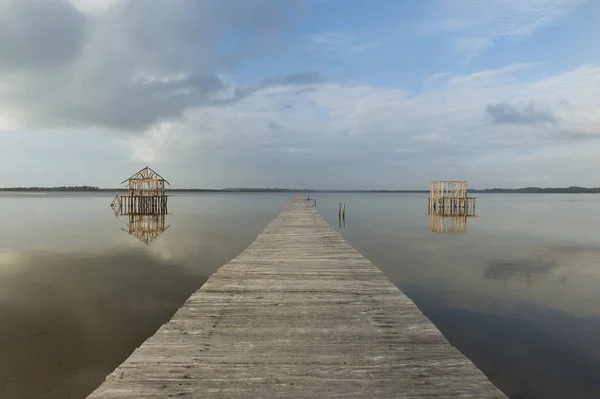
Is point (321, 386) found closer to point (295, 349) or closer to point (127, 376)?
point (295, 349)

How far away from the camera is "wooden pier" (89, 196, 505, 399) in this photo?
3277 mm

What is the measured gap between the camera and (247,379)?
11.2 feet

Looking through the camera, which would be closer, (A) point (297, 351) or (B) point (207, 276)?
(A) point (297, 351)

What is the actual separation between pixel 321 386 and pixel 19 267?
15431 mm

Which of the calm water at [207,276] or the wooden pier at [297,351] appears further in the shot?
the calm water at [207,276]

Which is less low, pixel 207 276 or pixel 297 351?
pixel 297 351

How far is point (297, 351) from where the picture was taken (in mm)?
4004

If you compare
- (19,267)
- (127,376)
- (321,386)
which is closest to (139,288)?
(19,267)

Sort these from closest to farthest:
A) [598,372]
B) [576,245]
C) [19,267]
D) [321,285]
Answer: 1. [598,372]
2. [321,285]
3. [19,267]
4. [576,245]

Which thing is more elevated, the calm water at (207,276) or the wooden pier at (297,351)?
the wooden pier at (297,351)

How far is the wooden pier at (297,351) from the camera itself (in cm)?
328

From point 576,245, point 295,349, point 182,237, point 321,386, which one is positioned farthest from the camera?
point 182,237

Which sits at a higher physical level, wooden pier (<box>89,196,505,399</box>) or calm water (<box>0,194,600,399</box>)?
wooden pier (<box>89,196,505,399</box>)

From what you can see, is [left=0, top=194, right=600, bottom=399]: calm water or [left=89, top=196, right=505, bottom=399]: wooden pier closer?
[left=89, top=196, right=505, bottom=399]: wooden pier
